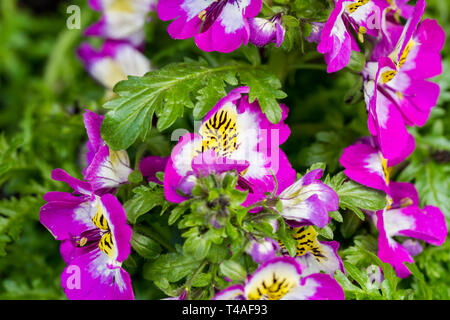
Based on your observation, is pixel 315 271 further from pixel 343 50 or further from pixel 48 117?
pixel 48 117

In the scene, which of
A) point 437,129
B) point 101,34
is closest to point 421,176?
A: point 437,129

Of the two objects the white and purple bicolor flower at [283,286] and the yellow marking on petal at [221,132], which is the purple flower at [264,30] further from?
the white and purple bicolor flower at [283,286]

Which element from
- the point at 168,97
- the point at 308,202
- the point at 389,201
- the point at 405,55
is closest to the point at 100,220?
the point at 168,97

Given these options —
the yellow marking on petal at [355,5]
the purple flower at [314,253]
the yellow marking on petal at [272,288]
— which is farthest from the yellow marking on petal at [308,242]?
the yellow marking on petal at [355,5]

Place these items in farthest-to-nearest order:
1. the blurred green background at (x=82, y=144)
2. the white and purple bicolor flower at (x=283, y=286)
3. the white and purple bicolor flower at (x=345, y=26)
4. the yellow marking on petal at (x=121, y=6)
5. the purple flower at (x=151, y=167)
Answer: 1. the yellow marking on petal at (x=121, y=6)
2. the blurred green background at (x=82, y=144)
3. the purple flower at (x=151, y=167)
4. the white and purple bicolor flower at (x=345, y=26)
5. the white and purple bicolor flower at (x=283, y=286)

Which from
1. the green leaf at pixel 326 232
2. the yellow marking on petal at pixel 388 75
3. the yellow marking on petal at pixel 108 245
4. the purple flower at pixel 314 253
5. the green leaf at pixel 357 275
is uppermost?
the yellow marking on petal at pixel 388 75

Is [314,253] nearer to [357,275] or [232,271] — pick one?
[357,275]

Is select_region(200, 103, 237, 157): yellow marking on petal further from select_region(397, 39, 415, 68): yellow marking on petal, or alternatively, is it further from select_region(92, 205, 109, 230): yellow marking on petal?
select_region(397, 39, 415, 68): yellow marking on petal
